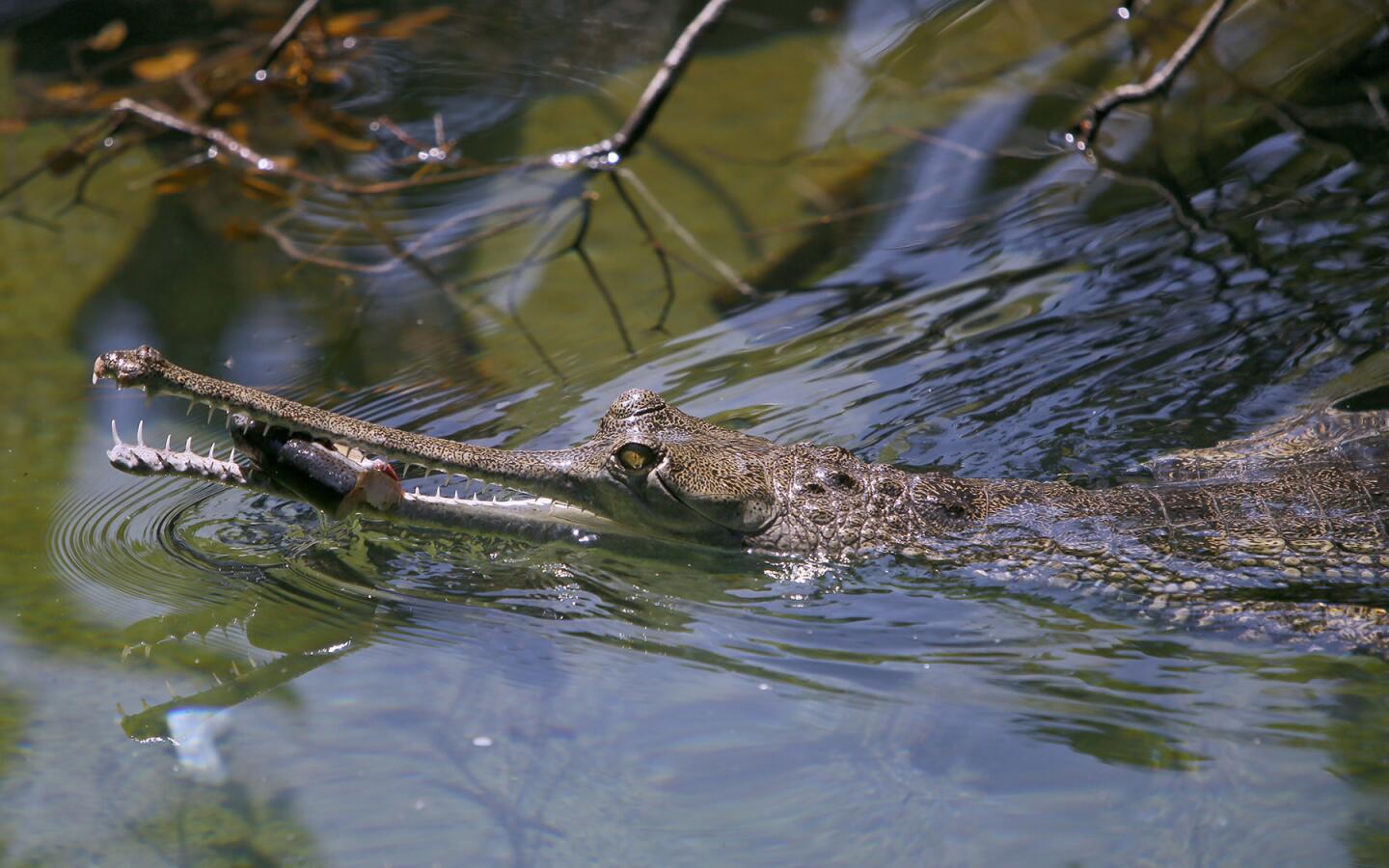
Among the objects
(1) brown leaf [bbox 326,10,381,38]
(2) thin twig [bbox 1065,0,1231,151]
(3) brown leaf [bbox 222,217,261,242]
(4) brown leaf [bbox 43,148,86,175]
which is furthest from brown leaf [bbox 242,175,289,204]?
(2) thin twig [bbox 1065,0,1231,151]

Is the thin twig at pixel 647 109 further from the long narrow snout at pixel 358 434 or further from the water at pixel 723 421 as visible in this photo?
the long narrow snout at pixel 358 434

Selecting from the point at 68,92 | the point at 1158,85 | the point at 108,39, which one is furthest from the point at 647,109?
the point at 108,39

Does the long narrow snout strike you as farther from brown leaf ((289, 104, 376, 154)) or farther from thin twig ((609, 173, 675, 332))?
brown leaf ((289, 104, 376, 154))

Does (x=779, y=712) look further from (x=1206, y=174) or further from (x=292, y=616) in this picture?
(x=1206, y=174)

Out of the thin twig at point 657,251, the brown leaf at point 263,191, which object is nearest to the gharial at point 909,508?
the thin twig at point 657,251

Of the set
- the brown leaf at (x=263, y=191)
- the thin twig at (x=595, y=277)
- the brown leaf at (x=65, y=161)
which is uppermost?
the brown leaf at (x=65, y=161)

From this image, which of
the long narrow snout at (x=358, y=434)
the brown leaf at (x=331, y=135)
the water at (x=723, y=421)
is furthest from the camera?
the brown leaf at (x=331, y=135)

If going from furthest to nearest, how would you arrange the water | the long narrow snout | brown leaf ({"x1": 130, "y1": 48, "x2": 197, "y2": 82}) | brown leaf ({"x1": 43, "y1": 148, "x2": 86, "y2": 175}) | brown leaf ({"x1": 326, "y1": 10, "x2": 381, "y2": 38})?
brown leaf ({"x1": 326, "y1": 10, "x2": 381, "y2": 38})
brown leaf ({"x1": 130, "y1": 48, "x2": 197, "y2": 82})
brown leaf ({"x1": 43, "y1": 148, "x2": 86, "y2": 175})
the long narrow snout
the water
